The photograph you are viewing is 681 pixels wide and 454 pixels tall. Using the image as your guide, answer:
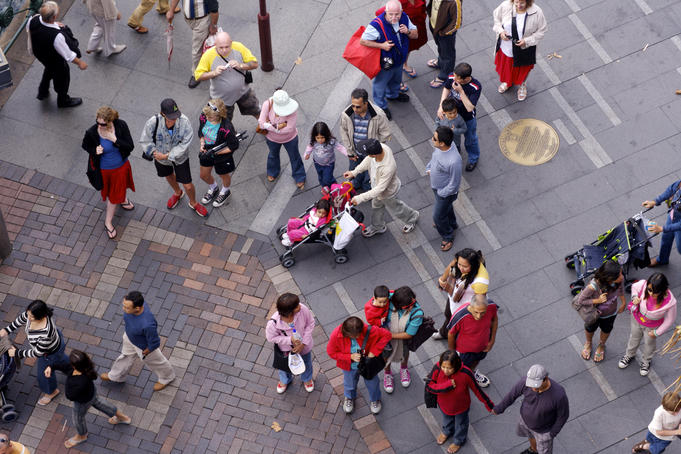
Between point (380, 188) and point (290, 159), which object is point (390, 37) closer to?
point (290, 159)

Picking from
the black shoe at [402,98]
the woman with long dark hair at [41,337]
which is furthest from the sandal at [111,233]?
the black shoe at [402,98]

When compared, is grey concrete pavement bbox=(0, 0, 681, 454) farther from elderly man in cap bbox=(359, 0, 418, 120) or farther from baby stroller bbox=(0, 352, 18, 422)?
baby stroller bbox=(0, 352, 18, 422)

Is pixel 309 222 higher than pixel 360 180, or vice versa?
pixel 309 222

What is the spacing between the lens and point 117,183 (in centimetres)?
1142

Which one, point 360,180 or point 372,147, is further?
point 360,180

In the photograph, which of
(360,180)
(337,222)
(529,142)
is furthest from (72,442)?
(529,142)

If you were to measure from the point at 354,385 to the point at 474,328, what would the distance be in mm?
1551

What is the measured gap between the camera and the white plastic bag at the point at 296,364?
32.2 ft

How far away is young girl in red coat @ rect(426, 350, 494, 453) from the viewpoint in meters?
8.80

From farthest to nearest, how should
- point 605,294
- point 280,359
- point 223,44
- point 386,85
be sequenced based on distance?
point 386,85 → point 223,44 → point 280,359 → point 605,294

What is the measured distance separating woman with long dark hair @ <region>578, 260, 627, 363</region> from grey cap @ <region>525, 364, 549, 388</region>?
1.48 meters

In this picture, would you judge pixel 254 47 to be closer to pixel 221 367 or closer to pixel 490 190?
pixel 490 190

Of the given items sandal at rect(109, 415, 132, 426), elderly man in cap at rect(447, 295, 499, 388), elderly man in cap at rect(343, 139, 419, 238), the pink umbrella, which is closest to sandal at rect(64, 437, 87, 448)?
sandal at rect(109, 415, 132, 426)

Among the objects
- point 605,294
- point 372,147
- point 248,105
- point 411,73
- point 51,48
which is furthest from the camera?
point 411,73
